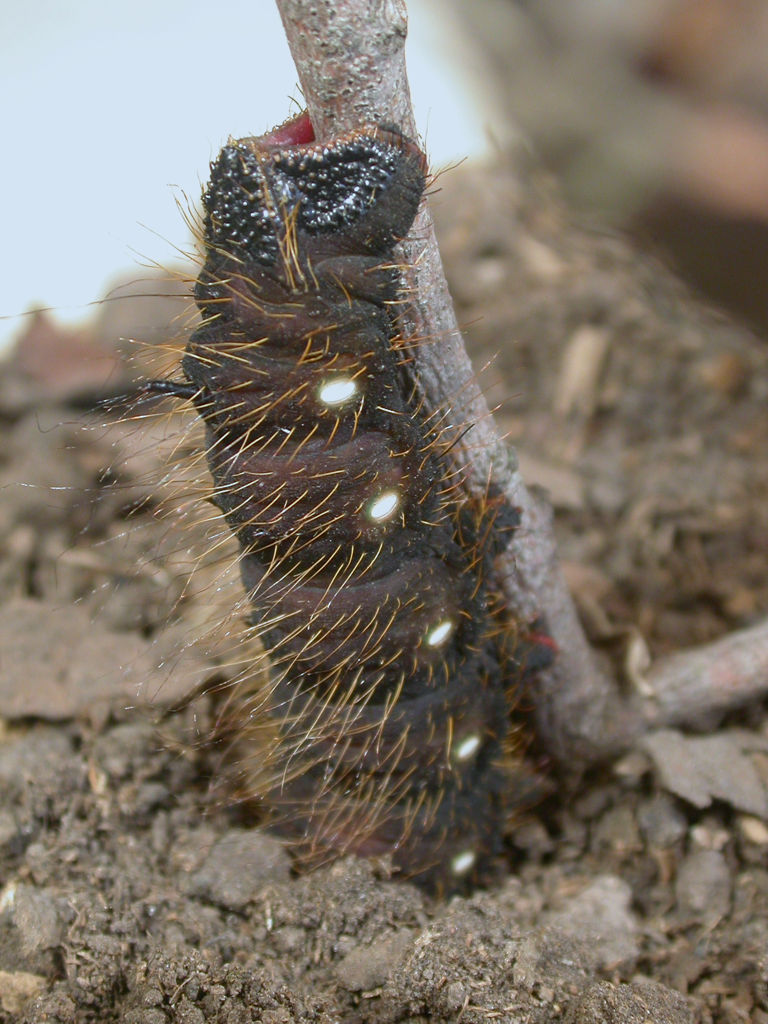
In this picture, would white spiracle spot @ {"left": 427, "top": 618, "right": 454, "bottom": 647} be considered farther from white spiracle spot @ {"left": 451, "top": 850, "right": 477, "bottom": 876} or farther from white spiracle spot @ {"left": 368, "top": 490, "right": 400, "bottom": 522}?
white spiracle spot @ {"left": 451, "top": 850, "right": 477, "bottom": 876}

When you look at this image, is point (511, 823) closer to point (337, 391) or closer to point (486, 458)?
point (486, 458)

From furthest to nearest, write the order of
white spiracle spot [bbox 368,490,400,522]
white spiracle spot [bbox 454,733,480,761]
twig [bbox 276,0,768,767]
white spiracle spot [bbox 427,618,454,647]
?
white spiracle spot [bbox 454,733,480,761] < white spiracle spot [bbox 427,618,454,647] < white spiracle spot [bbox 368,490,400,522] < twig [bbox 276,0,768,767]

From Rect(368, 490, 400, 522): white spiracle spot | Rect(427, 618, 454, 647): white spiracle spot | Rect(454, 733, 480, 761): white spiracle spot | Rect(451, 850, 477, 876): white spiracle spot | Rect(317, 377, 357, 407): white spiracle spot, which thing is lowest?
Rect(451, 850, 477, 876): white spiracle spot

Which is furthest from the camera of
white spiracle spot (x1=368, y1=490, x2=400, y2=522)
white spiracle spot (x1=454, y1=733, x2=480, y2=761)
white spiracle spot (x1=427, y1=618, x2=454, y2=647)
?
white spiracle spot (x1=454, y1=733, x2=480, y2=761)

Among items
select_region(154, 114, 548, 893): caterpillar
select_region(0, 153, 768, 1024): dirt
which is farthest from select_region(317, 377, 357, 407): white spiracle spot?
select_region(0, 153, 768, 1024): dirt

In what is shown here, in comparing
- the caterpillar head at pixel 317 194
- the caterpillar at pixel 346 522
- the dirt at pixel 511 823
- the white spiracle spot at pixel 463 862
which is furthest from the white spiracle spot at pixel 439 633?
the caterpillar head at pixel 317 194

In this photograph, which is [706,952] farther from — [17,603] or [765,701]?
[17,603]

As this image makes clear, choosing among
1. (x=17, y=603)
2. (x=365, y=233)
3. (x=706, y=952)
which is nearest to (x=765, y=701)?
(x=706, y=952)

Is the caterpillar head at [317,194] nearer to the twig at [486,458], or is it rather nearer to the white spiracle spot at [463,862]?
the twig at [486,458]
